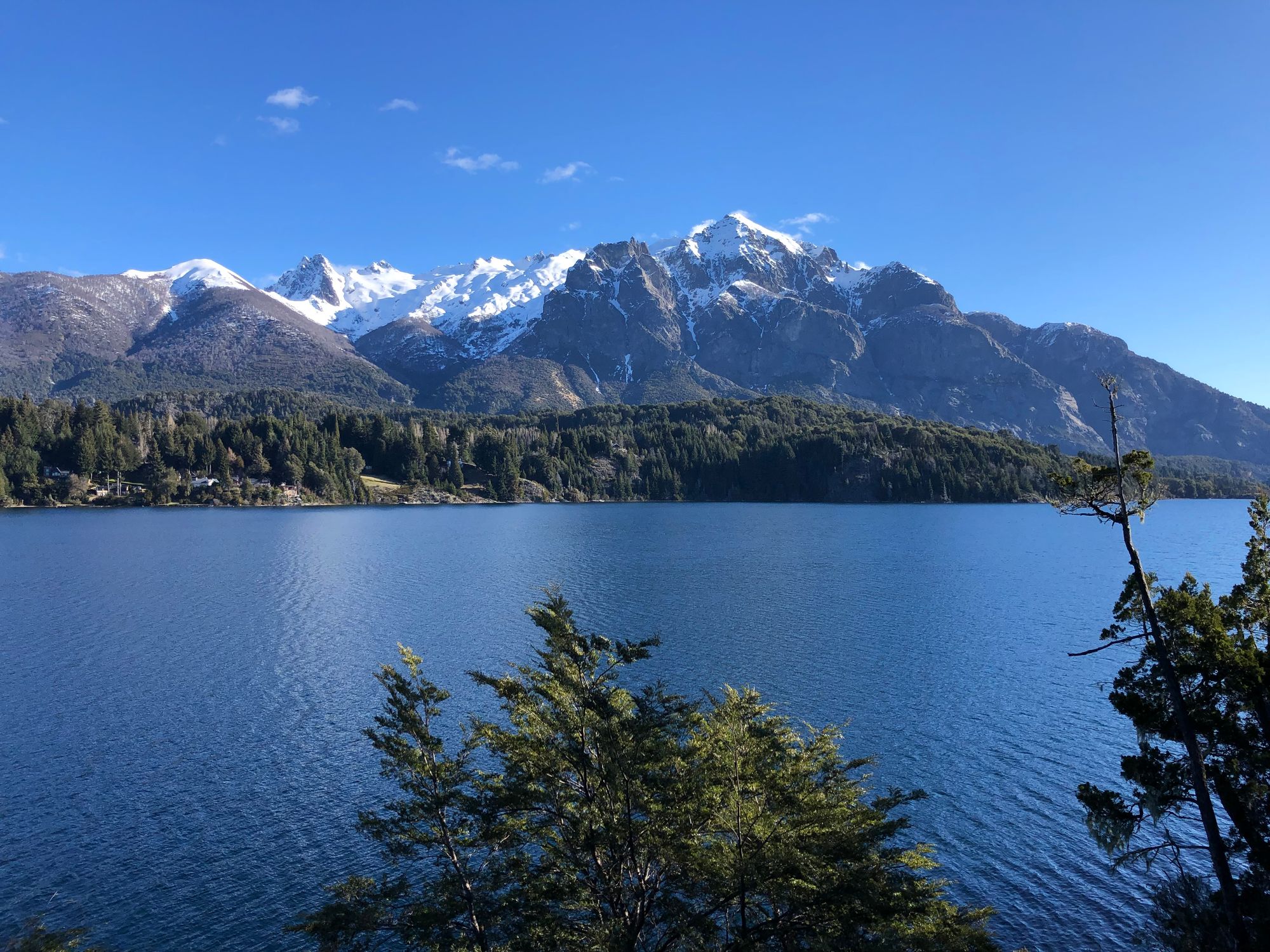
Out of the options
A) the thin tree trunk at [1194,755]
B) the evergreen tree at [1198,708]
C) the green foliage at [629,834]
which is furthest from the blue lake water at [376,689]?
the green foliage at [629,834]

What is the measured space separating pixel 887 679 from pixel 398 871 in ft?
128

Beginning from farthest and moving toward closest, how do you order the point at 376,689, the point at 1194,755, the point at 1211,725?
the point at 376,689 < the point at 1211,725 < the point at 1194,755

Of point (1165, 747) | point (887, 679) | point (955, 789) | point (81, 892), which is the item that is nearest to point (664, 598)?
point (887, 679)

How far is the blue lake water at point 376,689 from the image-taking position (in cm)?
3153

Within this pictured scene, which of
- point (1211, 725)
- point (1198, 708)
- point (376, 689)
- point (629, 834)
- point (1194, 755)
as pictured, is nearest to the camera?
point (1194, 755)

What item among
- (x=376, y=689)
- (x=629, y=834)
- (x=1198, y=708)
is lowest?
(x=376, y=689)

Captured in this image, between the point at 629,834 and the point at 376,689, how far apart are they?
1581 inches

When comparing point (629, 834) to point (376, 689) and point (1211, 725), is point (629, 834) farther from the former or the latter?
point (376, 689)

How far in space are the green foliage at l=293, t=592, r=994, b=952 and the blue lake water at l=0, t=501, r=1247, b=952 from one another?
33.9 ft

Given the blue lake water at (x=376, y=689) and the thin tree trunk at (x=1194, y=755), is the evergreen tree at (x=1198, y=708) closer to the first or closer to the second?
the thin tree trunk at (x=1194, y=755)

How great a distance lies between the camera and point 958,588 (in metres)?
99.8

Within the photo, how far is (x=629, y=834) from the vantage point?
2077 centimetres

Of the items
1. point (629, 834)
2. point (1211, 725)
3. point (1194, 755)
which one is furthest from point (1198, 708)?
point (629, 834)

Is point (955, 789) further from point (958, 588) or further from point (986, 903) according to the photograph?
point (958, 588)
